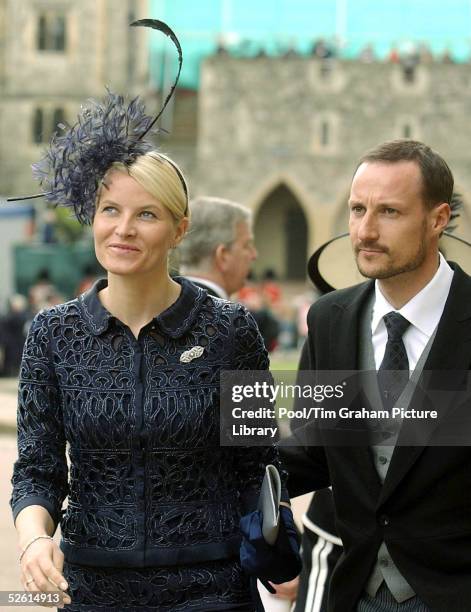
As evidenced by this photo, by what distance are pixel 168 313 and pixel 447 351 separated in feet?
2.02

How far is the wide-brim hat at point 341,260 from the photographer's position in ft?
12.3

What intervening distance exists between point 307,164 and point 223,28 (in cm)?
545

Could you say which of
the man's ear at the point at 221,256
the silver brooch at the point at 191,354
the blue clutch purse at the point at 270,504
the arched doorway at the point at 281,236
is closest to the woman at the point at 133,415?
the silver brooch at the point at 191,354

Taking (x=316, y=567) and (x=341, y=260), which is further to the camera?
(x=341, y=260)

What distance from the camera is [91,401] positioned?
2773 mm

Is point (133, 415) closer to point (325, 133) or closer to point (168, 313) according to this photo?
point (168, 313)

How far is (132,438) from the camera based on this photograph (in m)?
2.73

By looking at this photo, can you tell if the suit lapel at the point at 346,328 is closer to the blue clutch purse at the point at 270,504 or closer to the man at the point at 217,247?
the blue clutch purse at the point at 270,504

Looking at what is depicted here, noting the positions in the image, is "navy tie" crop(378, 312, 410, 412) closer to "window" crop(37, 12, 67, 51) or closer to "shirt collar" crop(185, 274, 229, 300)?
"shirt collar" crop(185, 274, 229, 300)

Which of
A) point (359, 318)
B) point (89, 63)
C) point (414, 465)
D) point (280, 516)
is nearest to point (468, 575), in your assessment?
point (414, 465)

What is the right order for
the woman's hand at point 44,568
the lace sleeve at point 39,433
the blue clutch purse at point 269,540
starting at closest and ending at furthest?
the woman's hand at point 44,568 → the blue clutch purse at point 269,540 → the lace sleeve at point 39,433

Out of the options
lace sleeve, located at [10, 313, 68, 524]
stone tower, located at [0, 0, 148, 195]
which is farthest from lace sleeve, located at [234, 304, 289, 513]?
stone tower, located at [0, 0, 148, 195]

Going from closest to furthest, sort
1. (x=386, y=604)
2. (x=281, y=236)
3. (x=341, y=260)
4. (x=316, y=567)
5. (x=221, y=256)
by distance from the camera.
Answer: (x=386, y=604) → (x=316, y=567) → (x=341, y=260) → (x=221, y=256) → (x=281, y=236)

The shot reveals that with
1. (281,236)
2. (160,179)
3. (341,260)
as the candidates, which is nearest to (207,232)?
(341,260)
